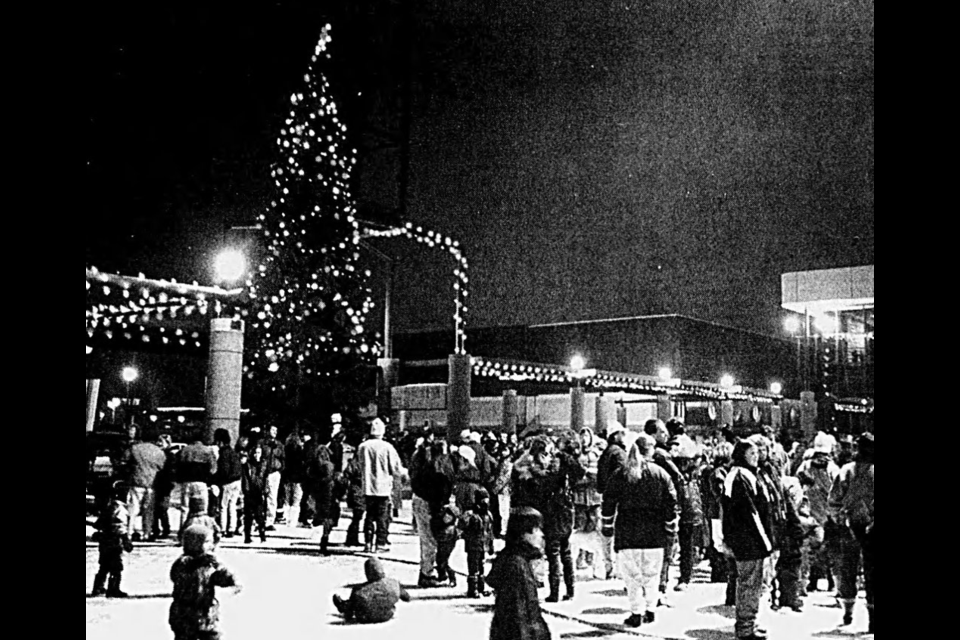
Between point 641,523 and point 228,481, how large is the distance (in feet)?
24.1

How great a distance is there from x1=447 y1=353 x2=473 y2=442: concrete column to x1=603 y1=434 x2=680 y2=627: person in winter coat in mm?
12463

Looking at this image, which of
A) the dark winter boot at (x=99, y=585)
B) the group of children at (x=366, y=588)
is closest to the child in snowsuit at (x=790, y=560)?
the group of children at (x=366, y=588)

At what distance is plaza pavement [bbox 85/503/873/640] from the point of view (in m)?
8.00

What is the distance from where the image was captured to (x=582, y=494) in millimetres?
10812

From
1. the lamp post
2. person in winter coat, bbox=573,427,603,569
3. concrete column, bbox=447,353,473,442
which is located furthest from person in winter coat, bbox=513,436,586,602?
concrete column, bbox=447,353,473,442

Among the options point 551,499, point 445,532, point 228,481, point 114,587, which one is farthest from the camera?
point 228,481

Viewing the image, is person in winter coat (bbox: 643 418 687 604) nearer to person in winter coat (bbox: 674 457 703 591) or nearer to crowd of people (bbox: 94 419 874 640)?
crowd of people (bbox: 94 419 874 640)

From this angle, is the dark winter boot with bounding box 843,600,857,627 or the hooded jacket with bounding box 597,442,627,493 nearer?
the dark winter boot with bounding box 843,600,857,627

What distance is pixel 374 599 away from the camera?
27.5ft

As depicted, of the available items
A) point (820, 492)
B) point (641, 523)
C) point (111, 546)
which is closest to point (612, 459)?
point (641, 523)

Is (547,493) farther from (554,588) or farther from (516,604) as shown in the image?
(516,604)

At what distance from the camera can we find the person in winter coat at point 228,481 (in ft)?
43.9
